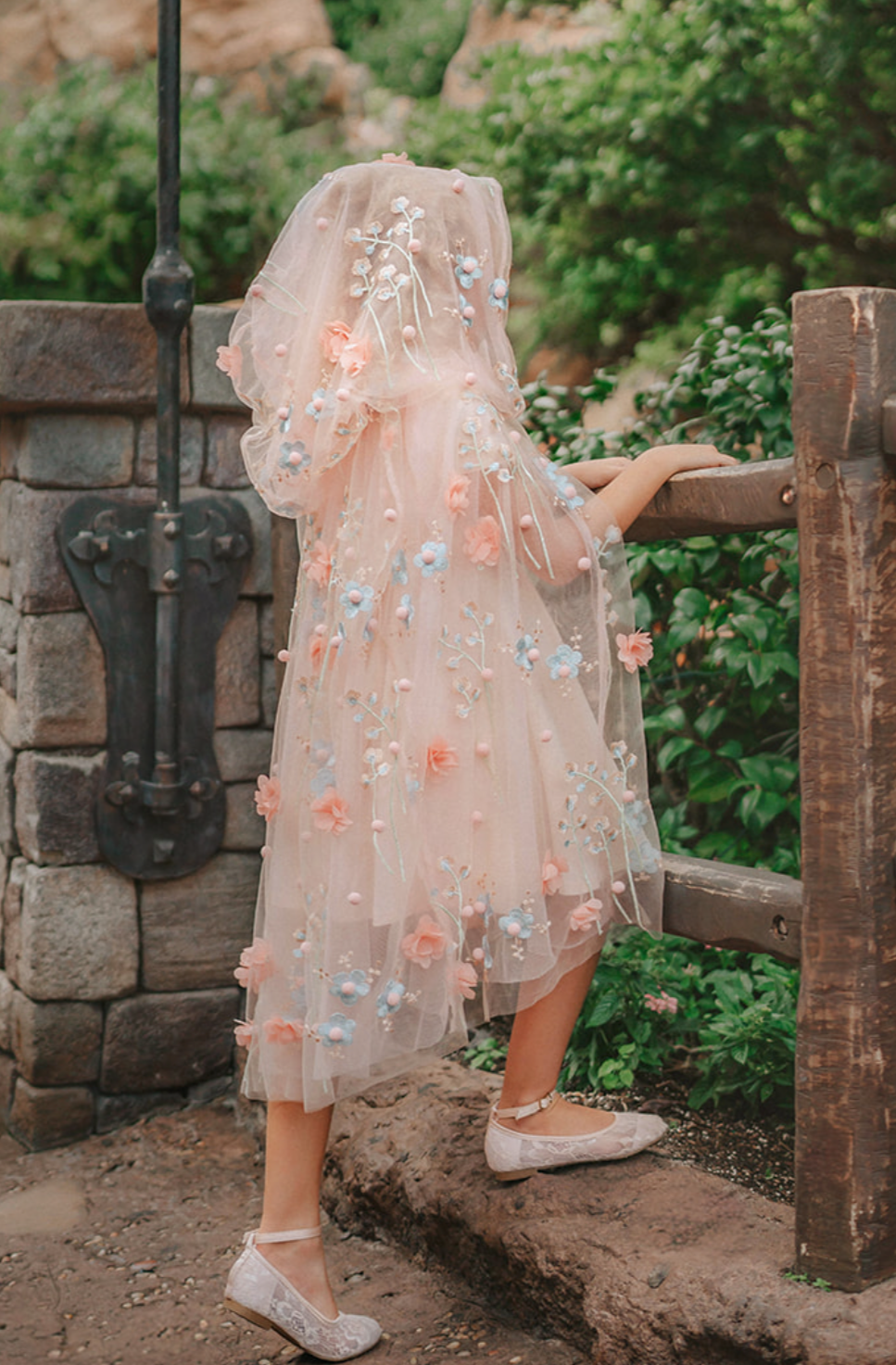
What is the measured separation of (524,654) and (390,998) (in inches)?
20.9

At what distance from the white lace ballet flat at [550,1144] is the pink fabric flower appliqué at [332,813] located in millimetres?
564

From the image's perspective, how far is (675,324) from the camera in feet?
21.1

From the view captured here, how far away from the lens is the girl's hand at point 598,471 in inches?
84.7

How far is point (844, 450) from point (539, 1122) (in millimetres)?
1138

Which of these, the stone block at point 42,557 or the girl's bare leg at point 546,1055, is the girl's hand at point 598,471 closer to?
the girl's bare leg at point 546,1055

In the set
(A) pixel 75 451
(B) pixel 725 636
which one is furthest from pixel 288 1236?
(A) pixel 75 451

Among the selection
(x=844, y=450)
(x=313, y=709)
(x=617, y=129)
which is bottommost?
(x=313, y=709)

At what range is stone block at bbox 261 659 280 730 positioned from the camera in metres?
3.14

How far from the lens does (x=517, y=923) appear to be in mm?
1933

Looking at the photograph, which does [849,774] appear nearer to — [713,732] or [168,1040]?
[713,732]

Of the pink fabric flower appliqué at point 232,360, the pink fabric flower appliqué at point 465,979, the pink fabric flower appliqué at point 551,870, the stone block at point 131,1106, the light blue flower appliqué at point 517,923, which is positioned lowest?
the stone block at point 131,1106

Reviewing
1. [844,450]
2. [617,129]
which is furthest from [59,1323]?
[617,129]

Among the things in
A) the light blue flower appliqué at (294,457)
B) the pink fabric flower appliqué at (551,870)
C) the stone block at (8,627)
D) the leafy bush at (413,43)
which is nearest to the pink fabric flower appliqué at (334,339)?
the light blue flower appliqué at (294,457)

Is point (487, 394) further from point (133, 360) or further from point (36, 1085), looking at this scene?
point (36, 1085)
